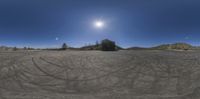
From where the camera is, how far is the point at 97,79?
10.8 meters

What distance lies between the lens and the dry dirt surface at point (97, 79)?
27.3 feet

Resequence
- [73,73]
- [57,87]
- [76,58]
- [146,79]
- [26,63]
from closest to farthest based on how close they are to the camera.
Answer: [57,87] < [146,79] < [73,73] < [26,63] < [76,58]

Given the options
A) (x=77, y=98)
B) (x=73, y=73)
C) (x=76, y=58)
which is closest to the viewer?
(x=77, y=98)

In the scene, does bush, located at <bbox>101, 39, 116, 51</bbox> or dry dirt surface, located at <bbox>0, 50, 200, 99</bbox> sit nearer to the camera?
dry dirt surface, located at <bbox>0, 50, 200, 99</bbox>

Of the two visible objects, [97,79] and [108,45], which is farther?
[108,45]

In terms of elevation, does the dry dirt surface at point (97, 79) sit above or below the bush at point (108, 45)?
below

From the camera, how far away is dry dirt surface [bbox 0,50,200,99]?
832 cm

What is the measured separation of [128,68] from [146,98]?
525 centimetres

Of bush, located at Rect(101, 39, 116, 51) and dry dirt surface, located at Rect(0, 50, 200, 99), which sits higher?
bush, located at Rect(101, 39, 116, 51)

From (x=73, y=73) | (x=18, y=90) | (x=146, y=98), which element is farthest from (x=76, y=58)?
(x=146, y=98)

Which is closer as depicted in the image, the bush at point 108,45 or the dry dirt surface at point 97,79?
the dry dirt surface at point 97,79

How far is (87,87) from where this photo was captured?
9672mm

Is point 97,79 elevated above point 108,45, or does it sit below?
below

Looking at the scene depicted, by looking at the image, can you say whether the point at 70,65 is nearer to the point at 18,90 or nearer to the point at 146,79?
the point at 18,90
